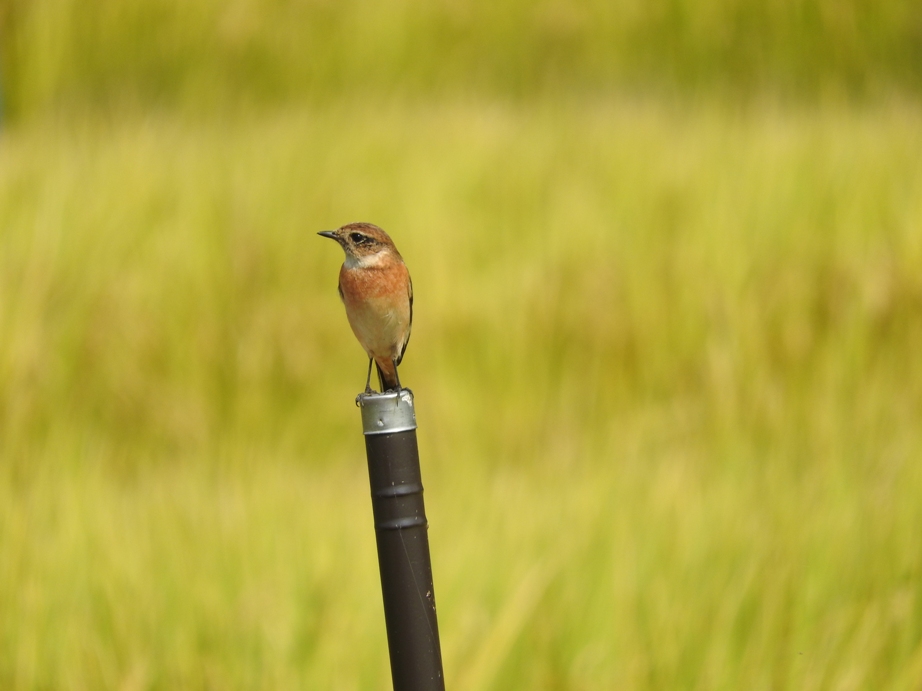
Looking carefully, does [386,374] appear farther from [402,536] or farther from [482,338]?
[482,338]

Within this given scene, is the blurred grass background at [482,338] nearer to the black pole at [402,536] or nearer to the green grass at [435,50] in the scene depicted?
the green grass at [435,50]

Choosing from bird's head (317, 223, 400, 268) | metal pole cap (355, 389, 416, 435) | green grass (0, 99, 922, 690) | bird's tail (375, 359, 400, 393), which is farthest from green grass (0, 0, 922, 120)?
metal pole cap (355, 389, 416, 435)

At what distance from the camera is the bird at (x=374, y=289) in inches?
76.0

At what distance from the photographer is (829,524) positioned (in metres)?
3.02

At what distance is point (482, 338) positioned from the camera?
4.51 m

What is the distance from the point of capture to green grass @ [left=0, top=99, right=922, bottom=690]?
270 cm

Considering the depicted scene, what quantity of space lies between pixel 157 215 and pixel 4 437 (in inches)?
55.8

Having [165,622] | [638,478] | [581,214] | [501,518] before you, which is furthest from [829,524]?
[581,214]

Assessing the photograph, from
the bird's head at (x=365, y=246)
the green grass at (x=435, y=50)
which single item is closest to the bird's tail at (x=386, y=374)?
the bird's head at (x=365, y=246)

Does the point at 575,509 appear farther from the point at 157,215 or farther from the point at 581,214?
the point at 157,215

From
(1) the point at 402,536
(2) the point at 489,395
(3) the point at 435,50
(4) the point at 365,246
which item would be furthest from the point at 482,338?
(1) the point at 402,536

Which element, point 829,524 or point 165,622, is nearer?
point 165,622

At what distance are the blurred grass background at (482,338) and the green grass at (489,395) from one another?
0.05ft

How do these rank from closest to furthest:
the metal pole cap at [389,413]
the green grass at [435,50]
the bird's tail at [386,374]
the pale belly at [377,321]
→ the metal pole cap at [389,413], the pale belly at [377,321], the bird's tail at [386,374], the green grass at [435,50]
